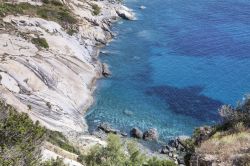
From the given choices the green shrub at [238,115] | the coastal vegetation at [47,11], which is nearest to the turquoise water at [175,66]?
the coastal vegetation at [47,11]

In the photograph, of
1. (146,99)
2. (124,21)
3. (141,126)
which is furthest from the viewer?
(124,21)

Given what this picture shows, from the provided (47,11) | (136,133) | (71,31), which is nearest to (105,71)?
(71,31)

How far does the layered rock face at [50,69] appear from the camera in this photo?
70812mm

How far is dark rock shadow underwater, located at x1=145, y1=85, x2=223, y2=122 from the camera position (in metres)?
79.6

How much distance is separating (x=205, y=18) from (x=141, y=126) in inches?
2315

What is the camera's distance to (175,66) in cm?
9862

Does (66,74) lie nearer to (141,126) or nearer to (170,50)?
(141,126)

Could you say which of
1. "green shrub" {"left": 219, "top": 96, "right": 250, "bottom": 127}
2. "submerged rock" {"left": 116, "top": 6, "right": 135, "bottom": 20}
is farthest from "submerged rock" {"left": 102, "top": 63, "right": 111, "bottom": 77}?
"green shrub" {"left": 219, "top": 96, "right": 250, "bottom": 127}

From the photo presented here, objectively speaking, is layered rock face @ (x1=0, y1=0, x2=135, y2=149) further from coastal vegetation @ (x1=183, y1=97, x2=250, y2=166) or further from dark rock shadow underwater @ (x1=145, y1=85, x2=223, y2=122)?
coastal vegetation @ (x1=183, y1=97, x2=250, y2=166)

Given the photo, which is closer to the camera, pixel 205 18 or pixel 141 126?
pixel 141 126

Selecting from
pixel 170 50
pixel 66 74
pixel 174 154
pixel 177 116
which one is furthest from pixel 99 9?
pixel 174 154

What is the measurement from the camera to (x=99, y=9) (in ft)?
408

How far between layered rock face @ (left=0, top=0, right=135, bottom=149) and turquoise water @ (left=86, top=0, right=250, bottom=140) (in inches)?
125

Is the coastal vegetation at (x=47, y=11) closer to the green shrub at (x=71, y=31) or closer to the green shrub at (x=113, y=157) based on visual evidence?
the green shrub at (x=71, y=31)
